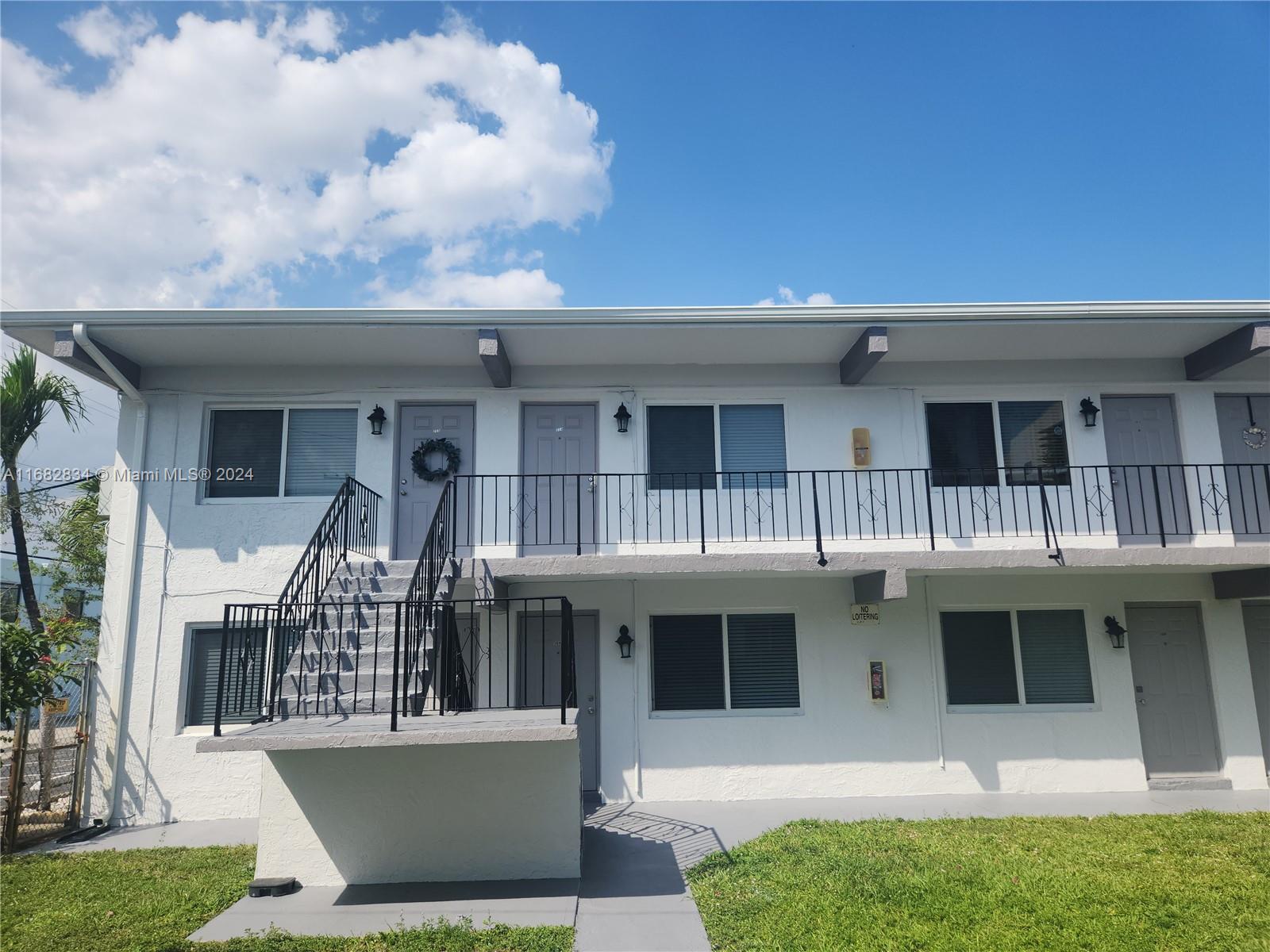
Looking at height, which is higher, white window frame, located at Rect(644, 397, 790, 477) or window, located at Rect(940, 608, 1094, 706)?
white window frame, located at Rect(644, 397, 790, 477)

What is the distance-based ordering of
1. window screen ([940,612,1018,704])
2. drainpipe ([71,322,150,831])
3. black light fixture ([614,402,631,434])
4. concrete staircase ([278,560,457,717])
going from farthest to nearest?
1. black light fixture ([614,402,631,434])
2. window screen ([940,612,1018,704])
3. drainpipe ([71,322,150,831])
4. concrete staircase ([278,560,457,717])

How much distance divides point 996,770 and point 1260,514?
15.2 ft

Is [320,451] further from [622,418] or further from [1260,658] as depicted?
[1260,658]

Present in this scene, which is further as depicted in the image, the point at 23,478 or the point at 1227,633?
the point at 23,478

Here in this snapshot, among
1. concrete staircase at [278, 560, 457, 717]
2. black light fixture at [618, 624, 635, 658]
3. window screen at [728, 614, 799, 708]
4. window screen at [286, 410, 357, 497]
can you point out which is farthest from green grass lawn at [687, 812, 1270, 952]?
window screen at [286, 410, 357, 497]

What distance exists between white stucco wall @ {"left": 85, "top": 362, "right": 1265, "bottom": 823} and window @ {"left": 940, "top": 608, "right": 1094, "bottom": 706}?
0.22 m

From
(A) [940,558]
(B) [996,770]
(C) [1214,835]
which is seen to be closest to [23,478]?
(A) [940,558]

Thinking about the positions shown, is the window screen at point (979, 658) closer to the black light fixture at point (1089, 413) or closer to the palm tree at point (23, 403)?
the black light fixture at point (1089, 413)

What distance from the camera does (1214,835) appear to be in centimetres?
701

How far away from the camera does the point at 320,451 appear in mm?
9758

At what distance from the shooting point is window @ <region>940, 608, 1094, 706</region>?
9375 mm

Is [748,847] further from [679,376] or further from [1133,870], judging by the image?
[679,376]

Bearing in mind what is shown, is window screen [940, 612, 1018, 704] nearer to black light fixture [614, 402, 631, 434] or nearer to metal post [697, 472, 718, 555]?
metal post [697, 472, 718, 555]

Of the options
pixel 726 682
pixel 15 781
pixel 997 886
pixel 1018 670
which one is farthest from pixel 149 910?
pixel 1018 670
